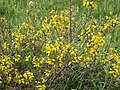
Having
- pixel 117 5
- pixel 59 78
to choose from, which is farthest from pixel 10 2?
pixel 59 78

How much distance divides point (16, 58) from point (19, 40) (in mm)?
150

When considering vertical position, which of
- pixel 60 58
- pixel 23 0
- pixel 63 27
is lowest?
pixel 60 58

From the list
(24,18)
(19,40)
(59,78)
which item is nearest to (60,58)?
(59,78)

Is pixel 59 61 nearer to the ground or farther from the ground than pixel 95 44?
nearer to the ground

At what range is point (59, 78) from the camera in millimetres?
2645

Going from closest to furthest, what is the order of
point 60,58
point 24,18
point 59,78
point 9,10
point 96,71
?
point 60,58
point 59,78
point 96,71
point 24,18
point 9,10

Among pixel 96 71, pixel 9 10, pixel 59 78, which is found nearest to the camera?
pixel 59 78

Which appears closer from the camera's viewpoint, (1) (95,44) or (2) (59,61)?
(1) (95,44)

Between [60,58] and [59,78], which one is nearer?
[60,58]

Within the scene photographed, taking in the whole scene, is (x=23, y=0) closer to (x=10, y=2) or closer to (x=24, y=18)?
(x=10, y=2)

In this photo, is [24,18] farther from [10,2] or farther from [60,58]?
[60,58]

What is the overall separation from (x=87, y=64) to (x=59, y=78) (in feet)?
0.80

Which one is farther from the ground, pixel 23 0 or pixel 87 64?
pixel 23 0

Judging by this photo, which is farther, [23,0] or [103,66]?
[23,0]
